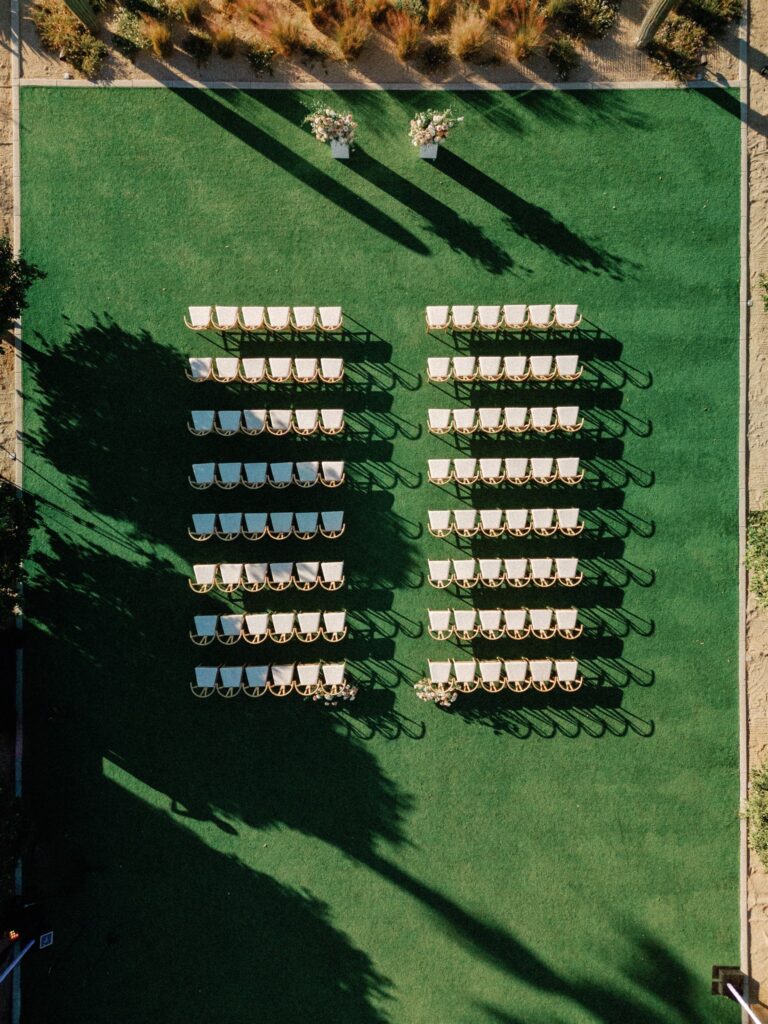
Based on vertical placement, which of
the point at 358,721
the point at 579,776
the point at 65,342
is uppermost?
the point at 65,342

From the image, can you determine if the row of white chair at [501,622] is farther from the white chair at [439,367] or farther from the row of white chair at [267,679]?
the white chair at [439,367]

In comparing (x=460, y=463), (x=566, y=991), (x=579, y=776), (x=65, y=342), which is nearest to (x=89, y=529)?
(x=65, y=342)

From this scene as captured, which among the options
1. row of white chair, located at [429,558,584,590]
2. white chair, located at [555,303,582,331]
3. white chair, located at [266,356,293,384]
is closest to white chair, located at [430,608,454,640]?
row of white chair, located at [429,558,584,590]

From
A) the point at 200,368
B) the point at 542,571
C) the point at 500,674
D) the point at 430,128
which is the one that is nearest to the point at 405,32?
the point at 430,128

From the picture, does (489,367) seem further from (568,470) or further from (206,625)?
(206,625)

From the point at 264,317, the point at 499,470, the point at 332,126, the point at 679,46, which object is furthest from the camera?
the point at 679,46

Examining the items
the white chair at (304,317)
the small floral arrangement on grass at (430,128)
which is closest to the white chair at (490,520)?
the white chair at (304,317)

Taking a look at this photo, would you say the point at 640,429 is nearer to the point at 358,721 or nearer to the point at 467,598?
the point at 467,598
